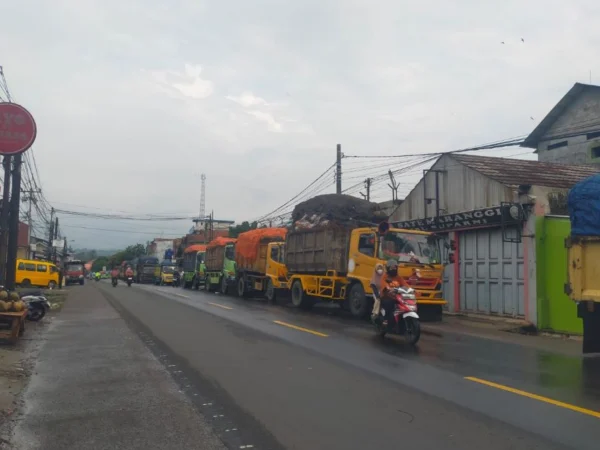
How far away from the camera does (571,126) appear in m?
33.8

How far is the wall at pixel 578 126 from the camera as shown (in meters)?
32.6

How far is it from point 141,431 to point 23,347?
672 cm

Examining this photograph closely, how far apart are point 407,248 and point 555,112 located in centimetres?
2177

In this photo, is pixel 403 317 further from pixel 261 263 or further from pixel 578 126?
pixel 578 126

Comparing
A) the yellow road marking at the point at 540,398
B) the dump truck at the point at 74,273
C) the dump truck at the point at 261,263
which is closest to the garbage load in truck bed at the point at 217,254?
Result: the dump truck at the point at 261,263

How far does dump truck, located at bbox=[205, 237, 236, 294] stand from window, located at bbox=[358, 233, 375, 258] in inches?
552

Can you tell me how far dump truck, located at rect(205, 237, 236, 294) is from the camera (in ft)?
105

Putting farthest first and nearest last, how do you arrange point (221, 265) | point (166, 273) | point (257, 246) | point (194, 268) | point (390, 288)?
point (166, 273)
point (194, 268)
point (221, 265)
point (257, 246)
point (390, 288)

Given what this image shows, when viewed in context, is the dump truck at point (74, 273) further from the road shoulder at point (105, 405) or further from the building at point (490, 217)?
the road shoulder at point (105, 405)

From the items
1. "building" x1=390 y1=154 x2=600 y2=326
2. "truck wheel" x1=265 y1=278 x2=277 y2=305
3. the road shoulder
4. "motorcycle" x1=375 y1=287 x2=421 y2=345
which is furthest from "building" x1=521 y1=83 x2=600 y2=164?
the road shoulder

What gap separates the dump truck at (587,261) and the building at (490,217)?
20.5 ft

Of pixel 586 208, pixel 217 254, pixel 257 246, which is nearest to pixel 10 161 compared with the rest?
pixel 257 246

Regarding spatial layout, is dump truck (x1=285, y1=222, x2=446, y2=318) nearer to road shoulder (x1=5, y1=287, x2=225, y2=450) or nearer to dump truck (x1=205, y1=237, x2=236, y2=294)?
road shoulder (x1=5, y1=287, x2=225, y2=450)

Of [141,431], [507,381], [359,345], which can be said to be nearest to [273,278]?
[359,345]
